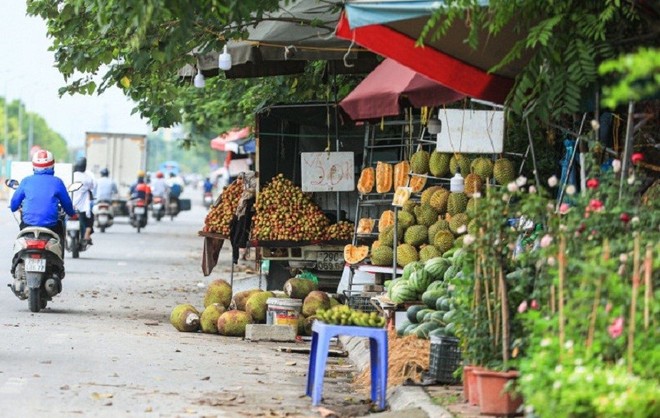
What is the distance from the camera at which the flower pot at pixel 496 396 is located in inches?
352

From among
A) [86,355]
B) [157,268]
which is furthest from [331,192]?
[157,268]

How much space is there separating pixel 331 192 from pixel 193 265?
10831 millimetres

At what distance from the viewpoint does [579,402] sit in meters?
7.19

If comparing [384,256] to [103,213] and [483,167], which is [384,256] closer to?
[483,167]

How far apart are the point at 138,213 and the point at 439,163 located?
29682 mm

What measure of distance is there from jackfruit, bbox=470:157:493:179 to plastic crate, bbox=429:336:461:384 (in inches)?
178

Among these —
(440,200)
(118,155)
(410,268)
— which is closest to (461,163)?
(440,200)

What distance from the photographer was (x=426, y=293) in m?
13.1

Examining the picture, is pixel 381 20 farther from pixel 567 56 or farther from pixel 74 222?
pixel 74 222

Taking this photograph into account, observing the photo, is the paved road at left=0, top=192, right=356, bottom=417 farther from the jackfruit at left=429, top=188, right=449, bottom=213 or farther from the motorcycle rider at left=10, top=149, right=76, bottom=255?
the jackfruit at left=429, top=188, right=449, bottom=213

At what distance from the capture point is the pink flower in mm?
7387

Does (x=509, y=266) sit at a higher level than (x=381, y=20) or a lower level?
lower

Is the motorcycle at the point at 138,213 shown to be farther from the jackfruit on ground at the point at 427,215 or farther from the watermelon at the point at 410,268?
the watermelon at the point at 410,268

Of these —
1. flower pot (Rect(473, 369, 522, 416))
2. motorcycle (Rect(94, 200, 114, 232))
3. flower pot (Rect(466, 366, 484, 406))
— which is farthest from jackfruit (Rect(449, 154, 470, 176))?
motorcycle (Rect(94, 200, 114, 232))
